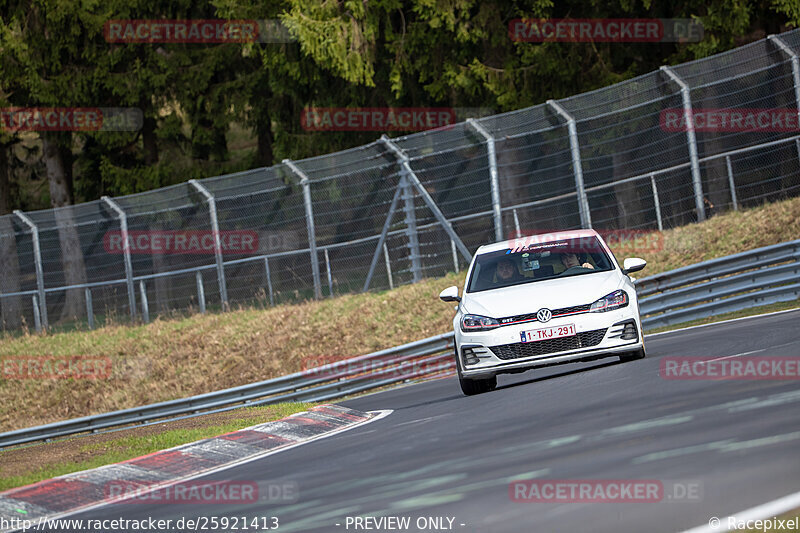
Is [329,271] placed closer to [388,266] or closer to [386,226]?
[388,266]

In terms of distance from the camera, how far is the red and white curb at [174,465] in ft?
28.2

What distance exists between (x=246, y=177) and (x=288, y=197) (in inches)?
45.4

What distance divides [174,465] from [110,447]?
6.16ft

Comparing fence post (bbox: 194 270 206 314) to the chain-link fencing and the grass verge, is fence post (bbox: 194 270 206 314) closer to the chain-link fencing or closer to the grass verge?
the chain-link fencing

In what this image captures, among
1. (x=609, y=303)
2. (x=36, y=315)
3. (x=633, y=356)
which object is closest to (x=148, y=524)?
(x=609, y=303)

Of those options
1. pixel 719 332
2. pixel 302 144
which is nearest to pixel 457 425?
pixel 719 332

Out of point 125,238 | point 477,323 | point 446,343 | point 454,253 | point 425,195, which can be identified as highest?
point 425,195

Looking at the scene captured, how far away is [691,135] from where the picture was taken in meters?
19.8

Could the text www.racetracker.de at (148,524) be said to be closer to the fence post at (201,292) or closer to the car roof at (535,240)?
the car roof at (535,240)

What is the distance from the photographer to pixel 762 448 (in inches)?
268

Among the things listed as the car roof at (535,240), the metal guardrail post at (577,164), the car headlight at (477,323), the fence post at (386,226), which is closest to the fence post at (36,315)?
the fence post at (386,226)

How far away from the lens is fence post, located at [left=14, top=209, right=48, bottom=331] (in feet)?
82.0

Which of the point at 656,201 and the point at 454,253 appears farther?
the point at 454,253

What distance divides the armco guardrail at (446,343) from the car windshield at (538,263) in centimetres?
389
